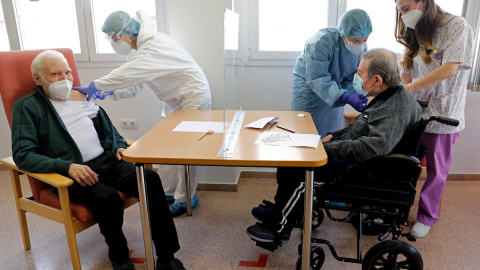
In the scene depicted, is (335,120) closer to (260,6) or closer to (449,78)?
(449,78)

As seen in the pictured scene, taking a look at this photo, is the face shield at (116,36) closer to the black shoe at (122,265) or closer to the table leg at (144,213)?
the table leg at (144,213)

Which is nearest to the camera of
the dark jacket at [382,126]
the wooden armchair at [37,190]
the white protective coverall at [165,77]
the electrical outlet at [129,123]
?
the dark jacket at [382,126]

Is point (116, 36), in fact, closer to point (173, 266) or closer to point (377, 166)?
point (173, 266)

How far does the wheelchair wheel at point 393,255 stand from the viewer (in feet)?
5.07

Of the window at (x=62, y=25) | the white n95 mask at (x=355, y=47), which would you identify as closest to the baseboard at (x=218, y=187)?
the window at (x=62, y=25)

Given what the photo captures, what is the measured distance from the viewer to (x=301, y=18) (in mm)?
2660

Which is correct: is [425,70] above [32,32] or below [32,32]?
below

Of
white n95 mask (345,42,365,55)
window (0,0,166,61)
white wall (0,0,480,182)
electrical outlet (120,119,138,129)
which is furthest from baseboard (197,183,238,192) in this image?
white n95 mask (345,42,365,55)

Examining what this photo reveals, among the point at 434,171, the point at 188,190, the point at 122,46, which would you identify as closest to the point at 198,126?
the point at 188,190

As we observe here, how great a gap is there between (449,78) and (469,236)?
3.02 ft

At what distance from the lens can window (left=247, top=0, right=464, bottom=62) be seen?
8.52 ft

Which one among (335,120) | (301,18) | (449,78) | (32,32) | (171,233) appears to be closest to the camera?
(171,233)

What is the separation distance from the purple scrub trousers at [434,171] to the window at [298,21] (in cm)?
79

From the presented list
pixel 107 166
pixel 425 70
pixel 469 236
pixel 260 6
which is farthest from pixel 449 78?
pixel 107 166
